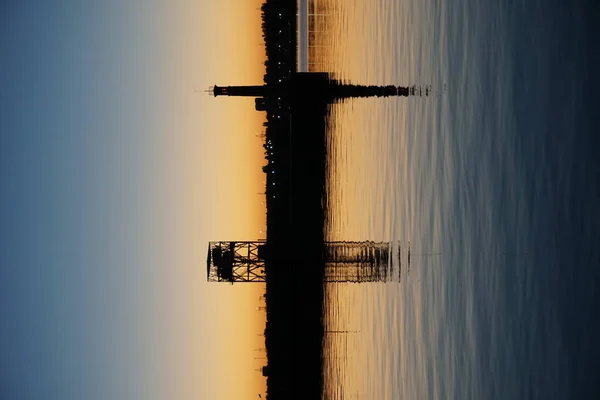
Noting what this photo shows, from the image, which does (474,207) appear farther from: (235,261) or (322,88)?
(235,261)

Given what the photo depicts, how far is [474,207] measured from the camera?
10.2 m

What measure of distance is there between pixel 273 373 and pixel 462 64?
11257 millimetres

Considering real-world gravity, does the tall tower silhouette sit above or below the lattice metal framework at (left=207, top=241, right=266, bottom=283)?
above

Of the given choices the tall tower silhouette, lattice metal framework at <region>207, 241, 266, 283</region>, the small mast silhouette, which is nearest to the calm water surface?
the small mast silhouette

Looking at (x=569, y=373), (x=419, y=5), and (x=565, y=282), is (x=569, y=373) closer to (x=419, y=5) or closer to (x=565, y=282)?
(x=565, y=282)

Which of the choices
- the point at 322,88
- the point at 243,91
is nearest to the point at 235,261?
the point at 322,88

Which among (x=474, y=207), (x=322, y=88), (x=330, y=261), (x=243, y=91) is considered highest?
(x=243, y=91)

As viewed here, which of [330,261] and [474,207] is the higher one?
[474,207]

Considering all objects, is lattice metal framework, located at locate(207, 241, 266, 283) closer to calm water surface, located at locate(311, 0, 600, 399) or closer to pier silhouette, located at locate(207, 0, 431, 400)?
pier silhouette, located at locate(207, 0, 431, 400)

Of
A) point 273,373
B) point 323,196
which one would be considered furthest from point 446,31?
point 273,373

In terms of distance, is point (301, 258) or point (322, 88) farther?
point (322, 88)

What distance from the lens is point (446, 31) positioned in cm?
1249

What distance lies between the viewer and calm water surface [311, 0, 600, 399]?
305 inches

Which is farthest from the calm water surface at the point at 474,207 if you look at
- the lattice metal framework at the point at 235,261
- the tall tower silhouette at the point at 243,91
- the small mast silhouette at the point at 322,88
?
the tall tower silhouette at the point at 243,91
